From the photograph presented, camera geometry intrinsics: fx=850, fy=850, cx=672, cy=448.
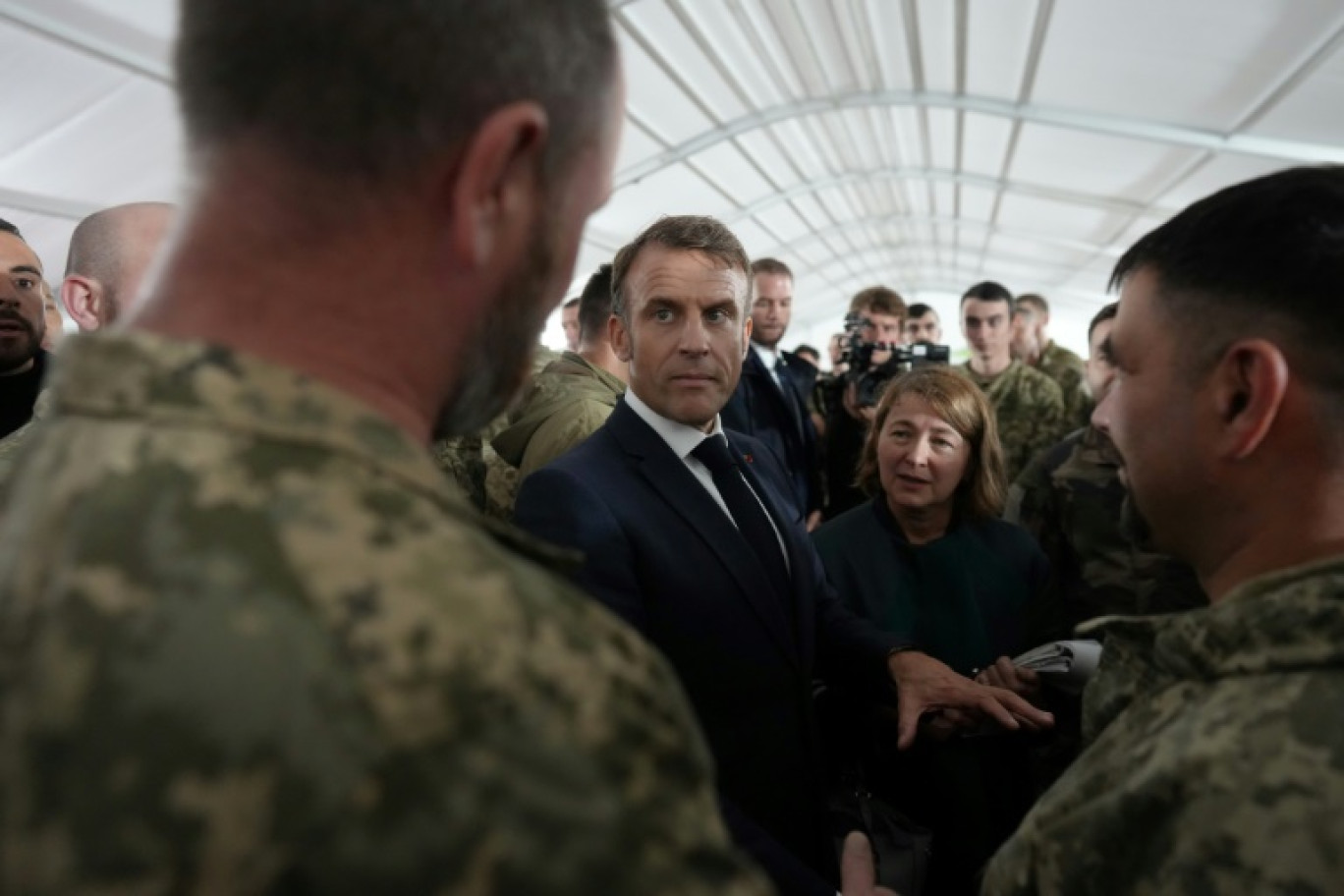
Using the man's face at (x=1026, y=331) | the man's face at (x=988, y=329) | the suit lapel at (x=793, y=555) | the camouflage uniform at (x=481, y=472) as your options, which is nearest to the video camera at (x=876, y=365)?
the man's face at (x=988, y=329)

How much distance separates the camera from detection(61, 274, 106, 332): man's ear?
1.99m

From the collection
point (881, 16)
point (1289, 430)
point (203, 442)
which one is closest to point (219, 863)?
point (203, 442)

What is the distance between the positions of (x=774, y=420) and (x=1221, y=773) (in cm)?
274

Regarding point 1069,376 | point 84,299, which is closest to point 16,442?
point 84,299

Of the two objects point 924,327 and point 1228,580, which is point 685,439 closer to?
point 1228,580

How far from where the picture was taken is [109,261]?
1.97m

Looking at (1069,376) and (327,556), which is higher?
(1069,376)

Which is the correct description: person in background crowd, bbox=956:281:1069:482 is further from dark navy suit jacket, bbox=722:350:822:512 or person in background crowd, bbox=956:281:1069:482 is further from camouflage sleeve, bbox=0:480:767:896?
camouflage sleeve, bbox=0:480:767:896

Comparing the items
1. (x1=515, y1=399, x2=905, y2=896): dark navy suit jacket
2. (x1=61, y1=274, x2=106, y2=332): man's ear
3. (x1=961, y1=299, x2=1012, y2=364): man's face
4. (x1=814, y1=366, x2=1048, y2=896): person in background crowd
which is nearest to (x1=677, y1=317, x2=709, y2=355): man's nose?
(x1=515, y1=399, x2=905, y2=896): dark navy suit jacket

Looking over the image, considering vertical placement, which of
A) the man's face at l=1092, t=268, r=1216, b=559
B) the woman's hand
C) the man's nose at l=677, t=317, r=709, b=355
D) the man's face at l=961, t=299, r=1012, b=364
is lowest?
the woman's hand

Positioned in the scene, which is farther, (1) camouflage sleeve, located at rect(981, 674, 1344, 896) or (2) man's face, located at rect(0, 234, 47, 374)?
(2) man's face, located at rect(0, 234, 47, 374)

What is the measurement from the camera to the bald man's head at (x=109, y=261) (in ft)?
6.41

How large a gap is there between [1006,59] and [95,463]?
8099 mm

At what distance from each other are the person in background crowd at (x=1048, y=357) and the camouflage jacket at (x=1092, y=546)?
1.84m
